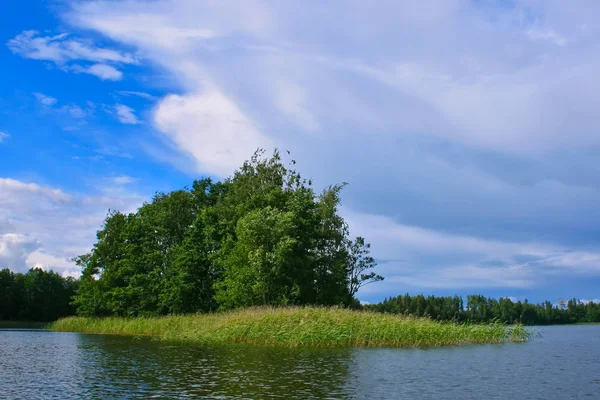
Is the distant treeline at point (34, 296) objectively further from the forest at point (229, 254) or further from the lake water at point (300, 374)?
the lake water at point (300, 374)

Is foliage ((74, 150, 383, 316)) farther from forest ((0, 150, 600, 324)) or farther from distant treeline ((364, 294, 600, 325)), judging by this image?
distant treeline ((364, 294, 600, 325))

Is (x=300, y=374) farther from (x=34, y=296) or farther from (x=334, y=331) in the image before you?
(x=34, y=296)

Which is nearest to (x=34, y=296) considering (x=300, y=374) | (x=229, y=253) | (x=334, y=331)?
(x=229, y=253)

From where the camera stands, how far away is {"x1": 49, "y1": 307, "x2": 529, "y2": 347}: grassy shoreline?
3656 centimetres

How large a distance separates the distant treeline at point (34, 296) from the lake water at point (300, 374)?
274ft

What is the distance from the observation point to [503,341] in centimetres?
4144

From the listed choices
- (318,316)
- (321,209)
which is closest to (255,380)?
(318,316)

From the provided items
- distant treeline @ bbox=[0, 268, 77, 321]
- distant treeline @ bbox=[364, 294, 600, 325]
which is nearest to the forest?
distant treeline @ bbox=[0, 268, 77, 321]

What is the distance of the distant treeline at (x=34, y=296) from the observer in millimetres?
103438

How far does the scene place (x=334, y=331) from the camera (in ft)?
119

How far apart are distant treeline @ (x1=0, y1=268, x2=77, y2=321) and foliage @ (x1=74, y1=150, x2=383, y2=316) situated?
35.7m

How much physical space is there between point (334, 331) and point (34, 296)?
94015 mm

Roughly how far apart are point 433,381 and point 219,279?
44.5 meters

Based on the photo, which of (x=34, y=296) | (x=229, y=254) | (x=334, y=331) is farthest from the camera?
(x=34, y=296)
